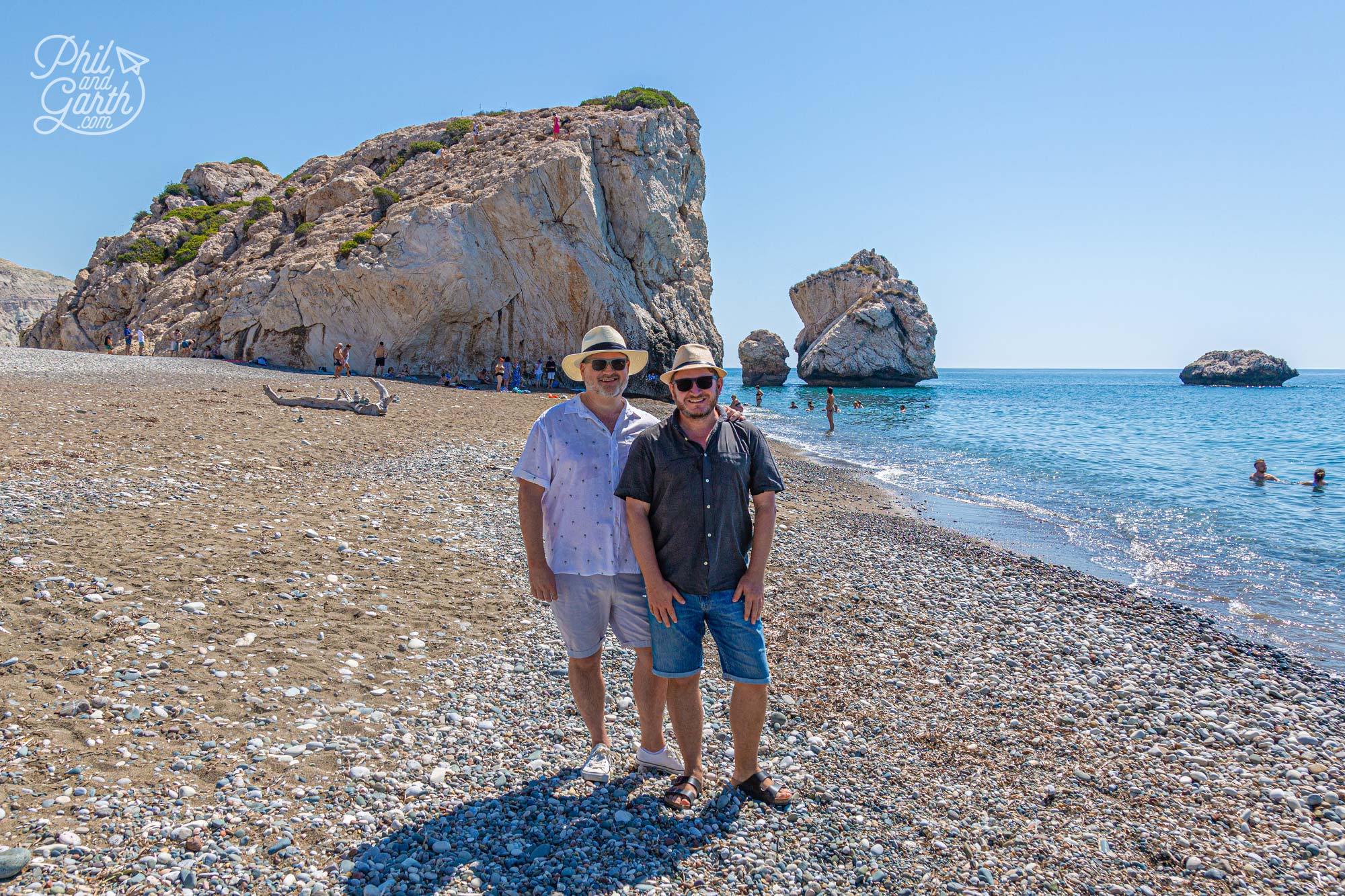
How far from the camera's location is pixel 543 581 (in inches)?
163

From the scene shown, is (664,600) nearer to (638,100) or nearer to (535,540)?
(535,540)

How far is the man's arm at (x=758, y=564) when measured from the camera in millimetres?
4012

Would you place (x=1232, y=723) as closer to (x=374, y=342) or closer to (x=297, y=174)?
(x=374, y=342)

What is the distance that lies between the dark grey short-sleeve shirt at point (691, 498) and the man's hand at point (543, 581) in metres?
0.65

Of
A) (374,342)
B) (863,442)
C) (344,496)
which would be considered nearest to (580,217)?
(374,342)

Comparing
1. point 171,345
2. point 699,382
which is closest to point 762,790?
point 699,382

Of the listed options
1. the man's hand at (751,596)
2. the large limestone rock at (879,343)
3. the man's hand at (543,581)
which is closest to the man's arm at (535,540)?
the man's hand at (543,581)

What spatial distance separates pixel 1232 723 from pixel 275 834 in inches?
280

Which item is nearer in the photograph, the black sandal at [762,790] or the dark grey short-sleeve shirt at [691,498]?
the dark grey short-sleeve shirt at [691,498]

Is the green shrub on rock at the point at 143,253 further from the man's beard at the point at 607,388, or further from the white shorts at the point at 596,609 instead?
the white shorts at the point at 596,609

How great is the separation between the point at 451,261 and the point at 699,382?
117 ft

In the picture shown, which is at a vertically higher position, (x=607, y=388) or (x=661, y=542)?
(x=607, y=388)

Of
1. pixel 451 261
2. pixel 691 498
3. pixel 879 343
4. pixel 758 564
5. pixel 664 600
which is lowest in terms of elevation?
pixel 664 600

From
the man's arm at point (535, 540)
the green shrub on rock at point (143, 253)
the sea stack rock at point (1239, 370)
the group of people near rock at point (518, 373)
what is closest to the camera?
the man's arm at point (535, 540)
